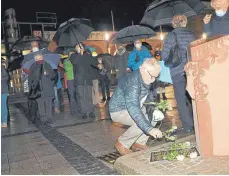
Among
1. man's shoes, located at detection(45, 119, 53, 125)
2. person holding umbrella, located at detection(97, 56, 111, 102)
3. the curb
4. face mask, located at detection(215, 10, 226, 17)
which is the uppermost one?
face mask, located at detection(215, 10, 226, 17)

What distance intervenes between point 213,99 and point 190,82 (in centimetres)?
34

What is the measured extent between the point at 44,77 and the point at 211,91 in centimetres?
492

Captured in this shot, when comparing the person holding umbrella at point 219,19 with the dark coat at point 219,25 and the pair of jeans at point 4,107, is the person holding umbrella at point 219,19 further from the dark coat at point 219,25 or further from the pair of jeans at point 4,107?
the pair of jeans at point 4,107

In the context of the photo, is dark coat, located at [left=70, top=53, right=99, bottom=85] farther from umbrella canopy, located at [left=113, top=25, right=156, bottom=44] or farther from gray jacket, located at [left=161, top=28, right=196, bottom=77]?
gray jacket, located at [left=161, top=28, right=196, bottom=77]

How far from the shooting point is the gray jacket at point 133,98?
3766mm

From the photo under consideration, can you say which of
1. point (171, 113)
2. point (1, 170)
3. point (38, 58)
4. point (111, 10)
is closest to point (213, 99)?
point (1, 170)

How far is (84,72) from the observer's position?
24.9 ft

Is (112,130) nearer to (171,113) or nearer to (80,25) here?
(171,113)

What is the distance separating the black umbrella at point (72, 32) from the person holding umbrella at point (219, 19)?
4117 mm

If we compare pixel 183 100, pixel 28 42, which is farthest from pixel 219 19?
pixel 28 42

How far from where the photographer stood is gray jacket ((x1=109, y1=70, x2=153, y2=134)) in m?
A: 3.77

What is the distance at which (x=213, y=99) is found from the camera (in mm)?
3508

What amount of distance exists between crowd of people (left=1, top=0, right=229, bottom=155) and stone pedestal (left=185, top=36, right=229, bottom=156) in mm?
513

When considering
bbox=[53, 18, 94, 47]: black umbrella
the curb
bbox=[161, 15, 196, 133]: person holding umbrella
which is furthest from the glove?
bbox=[53, 18, 94, 47]: black umbrella
